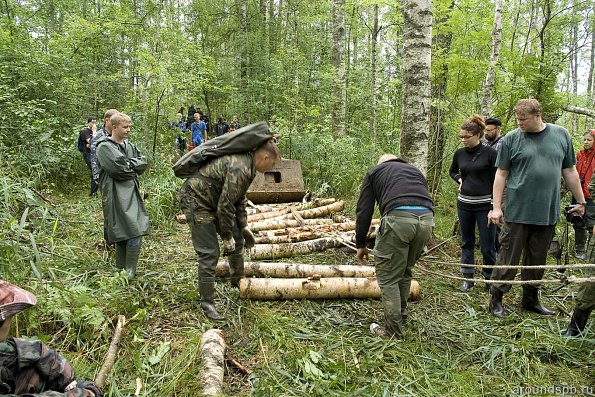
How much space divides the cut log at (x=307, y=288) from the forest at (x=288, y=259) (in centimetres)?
10

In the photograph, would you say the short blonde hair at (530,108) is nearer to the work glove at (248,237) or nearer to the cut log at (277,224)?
the work glove at (248,237)

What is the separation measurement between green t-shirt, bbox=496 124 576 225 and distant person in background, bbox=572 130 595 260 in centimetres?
276

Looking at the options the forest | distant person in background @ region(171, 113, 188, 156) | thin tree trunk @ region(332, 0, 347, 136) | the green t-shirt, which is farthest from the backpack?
thin tree trunk @ region(332, 0, 347, 136)

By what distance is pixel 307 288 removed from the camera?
423 cm

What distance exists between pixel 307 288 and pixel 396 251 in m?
1.30

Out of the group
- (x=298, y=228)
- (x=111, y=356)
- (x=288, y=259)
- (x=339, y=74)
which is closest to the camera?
(x=111, y=356)

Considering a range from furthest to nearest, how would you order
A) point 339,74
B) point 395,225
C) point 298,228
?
point 339,74 → point 298,228 → point 395,225

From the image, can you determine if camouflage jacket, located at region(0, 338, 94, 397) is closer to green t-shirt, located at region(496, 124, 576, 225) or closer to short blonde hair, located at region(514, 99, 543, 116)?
green t-shirt, located at region(496, 124, 576, 225)

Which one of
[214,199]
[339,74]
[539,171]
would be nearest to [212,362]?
[214,199]

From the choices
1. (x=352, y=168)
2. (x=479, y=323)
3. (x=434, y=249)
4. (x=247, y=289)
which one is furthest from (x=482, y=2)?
(x=247, y=289)

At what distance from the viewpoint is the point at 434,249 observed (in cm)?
575

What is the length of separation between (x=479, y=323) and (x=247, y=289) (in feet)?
8.46

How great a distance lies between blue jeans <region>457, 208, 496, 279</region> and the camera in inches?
183

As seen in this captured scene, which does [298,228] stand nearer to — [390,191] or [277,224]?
[277,224]
